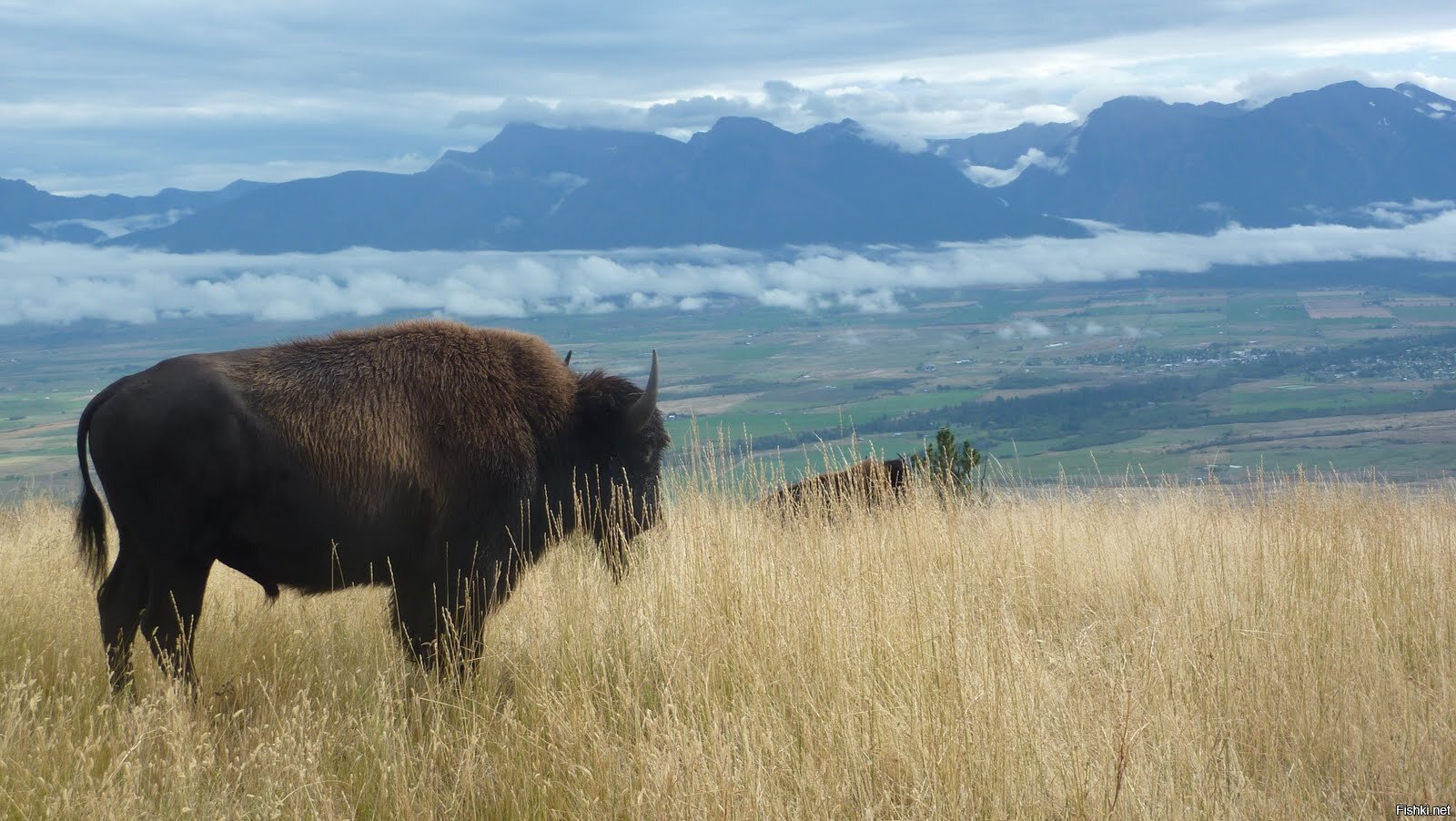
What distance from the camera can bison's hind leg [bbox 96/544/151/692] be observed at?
5.07m

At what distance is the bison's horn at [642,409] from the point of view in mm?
5762

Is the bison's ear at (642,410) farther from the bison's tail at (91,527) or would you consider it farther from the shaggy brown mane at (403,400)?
the bison's tail at (91,527)

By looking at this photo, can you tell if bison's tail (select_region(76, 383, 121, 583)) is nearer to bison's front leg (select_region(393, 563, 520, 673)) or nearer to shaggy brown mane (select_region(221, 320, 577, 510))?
shaggy brown mane (select_region(221, 320, 577, 510))

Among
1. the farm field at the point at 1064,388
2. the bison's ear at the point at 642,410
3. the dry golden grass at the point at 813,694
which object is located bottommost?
the farm field at the point at 1064,388

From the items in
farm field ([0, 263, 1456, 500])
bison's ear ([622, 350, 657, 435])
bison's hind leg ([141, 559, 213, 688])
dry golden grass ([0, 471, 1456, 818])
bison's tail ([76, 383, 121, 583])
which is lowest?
farm field ([0, 263, 1456, 500])

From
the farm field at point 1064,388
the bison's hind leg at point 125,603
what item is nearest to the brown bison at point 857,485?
the farm field at point 1064,388

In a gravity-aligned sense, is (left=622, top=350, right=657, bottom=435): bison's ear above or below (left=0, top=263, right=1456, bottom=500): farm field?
above

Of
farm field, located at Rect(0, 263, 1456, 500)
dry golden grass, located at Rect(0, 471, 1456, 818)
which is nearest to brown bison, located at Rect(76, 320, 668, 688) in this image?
dry golden grass, located at Rect(0, 471, 1456, 818)

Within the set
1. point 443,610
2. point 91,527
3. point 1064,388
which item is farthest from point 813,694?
point 1064,388

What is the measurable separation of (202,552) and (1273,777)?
4.58 metres

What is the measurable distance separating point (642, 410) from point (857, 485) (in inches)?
113

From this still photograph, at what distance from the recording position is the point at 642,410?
582 cm

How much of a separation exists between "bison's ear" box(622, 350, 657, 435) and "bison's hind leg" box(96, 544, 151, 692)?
2.48 m

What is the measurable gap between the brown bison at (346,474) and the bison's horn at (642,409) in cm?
1
